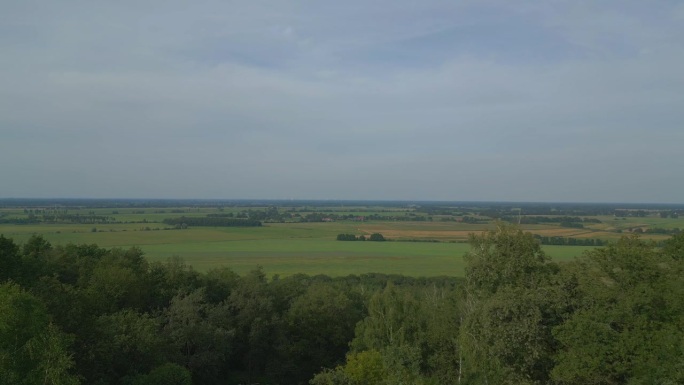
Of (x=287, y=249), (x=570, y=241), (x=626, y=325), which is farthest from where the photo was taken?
(x=287, y=249)

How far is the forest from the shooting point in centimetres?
1603

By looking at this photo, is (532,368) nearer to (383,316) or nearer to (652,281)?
(652,281)

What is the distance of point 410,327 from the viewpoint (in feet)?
85.5

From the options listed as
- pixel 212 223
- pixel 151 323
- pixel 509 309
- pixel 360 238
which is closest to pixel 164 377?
pixel 151 323

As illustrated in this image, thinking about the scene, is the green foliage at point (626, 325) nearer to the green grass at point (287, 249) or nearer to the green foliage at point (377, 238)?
the green grass at point (287, 249)

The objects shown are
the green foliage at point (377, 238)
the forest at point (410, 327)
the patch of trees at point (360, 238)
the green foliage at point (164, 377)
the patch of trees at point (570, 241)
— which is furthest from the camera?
the patch of trees at point (360, 238)

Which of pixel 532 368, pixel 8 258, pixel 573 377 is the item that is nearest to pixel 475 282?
pixel 532 368

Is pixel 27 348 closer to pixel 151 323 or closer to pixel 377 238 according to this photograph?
pixel 151 323

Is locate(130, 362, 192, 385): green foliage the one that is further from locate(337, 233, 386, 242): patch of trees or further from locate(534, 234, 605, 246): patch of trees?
locate(337, 233, 386, 242): patch of trees

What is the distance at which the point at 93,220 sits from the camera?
12838 centimetres

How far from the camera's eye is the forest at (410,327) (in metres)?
16.0

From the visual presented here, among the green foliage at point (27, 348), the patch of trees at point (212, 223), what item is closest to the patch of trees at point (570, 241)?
the green foliage at point (27, 348)

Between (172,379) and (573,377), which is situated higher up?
(573,377)

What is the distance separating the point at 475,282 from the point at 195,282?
22.3 meters
